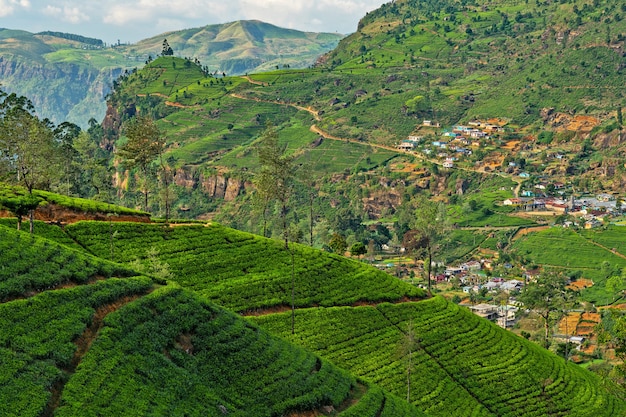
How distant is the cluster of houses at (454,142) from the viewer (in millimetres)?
→ 143875

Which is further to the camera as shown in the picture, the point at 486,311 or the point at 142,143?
the point at 486,311

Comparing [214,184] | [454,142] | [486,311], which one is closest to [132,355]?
[486,311]

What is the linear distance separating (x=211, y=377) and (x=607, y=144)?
127536 mm

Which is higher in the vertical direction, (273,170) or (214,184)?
(273,170)

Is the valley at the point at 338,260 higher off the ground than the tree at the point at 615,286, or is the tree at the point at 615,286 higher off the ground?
the valley at the point at 338,260

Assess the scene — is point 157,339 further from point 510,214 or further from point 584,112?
point 584,112

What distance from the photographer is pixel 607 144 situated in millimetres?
139750

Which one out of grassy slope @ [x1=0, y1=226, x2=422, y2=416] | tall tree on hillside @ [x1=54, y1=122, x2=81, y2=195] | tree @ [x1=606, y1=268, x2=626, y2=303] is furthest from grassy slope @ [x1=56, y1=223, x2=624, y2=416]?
tree @ [x1=606, y1=268, x2=626, y2=303]

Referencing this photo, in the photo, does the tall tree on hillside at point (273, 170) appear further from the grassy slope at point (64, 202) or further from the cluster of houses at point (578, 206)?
the cluster of houses at point (578, 206)

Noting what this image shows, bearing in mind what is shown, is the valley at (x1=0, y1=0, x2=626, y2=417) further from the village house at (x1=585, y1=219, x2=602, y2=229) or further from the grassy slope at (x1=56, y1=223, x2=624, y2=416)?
the village house at (x1=585, y1=219, x2=602, y2=229)

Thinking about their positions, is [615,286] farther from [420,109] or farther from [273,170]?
[420,109]

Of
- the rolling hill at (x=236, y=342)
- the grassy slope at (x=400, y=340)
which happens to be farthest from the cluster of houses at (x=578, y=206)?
the rolling hill at (x=236, y=342)

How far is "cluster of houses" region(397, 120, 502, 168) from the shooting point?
5664 inches

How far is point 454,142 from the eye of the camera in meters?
150
